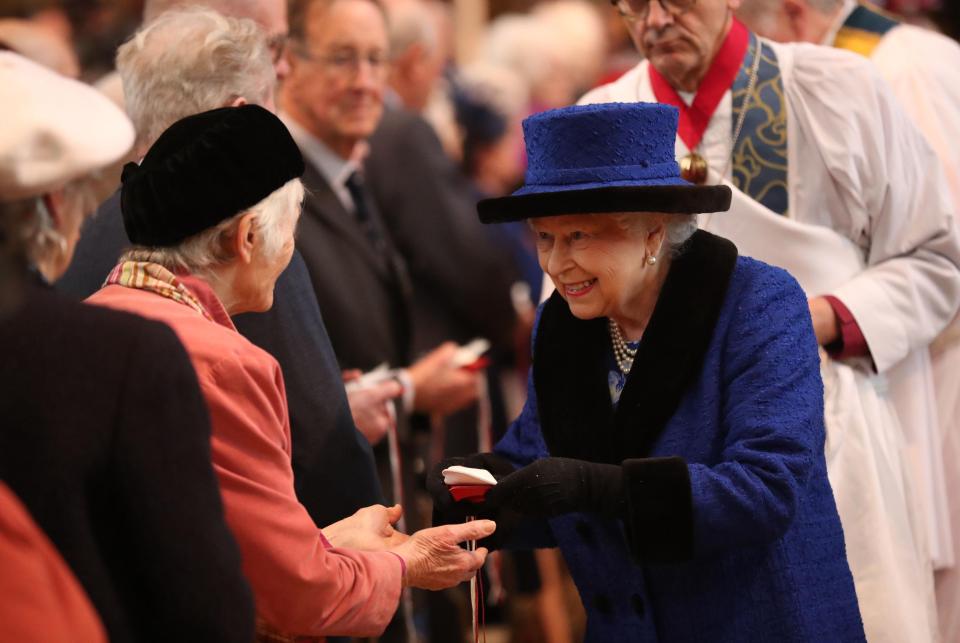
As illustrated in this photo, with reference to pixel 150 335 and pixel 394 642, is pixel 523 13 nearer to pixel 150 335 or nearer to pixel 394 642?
pixel 394 642

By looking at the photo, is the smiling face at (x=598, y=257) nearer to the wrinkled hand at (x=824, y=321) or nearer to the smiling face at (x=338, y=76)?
the wrinkled hand at (x=824, y=321)

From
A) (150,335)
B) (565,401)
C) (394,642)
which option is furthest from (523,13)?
(150,335)

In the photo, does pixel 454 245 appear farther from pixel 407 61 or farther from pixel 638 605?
pixel 638 605

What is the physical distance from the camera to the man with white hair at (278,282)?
290cm

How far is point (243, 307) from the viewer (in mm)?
2555

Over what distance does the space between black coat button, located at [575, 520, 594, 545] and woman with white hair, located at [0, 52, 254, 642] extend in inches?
36.7

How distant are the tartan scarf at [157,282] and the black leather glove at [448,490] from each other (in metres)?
0.61

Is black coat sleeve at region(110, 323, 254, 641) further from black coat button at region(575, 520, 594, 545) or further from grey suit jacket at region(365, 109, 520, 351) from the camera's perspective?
grey suit jacket at region(365, 109, 520, 351)

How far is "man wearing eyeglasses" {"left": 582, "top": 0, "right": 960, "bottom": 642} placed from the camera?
123 inches

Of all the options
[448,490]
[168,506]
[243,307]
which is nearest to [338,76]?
[243,307]

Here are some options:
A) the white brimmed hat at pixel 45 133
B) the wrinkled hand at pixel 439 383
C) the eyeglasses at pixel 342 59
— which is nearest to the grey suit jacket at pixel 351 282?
the wrinkled hand at pixel 439 383

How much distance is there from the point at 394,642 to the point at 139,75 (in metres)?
1.86

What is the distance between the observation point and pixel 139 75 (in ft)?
9.64

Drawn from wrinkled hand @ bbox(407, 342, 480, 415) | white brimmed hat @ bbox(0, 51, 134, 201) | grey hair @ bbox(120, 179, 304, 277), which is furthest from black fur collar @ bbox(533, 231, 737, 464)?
wrinkled hand @ bbox(407, 342, 480, 415)
